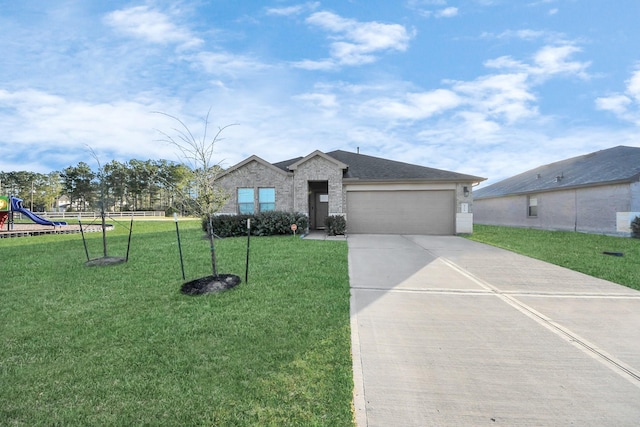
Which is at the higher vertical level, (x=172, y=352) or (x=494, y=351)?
(x=172, y=352)

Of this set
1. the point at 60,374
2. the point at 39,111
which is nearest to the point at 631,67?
the point at 60,374

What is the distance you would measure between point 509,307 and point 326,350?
3285 mm

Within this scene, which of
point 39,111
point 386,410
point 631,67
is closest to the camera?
point 386,410

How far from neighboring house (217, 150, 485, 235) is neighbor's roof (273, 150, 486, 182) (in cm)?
5

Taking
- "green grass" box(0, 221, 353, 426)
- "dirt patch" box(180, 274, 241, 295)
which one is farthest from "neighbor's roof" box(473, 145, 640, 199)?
"dirt patch" box(180, 274, 241, 295)

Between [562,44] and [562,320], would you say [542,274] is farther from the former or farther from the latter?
[562,44]

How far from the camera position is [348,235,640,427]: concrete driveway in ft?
7.22

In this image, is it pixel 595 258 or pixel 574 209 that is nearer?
pixel 595 258

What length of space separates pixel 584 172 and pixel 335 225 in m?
15.6

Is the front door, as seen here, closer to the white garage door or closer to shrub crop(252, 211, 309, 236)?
the white garage door

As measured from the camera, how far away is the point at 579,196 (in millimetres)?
15922

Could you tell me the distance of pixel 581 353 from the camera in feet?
10.1

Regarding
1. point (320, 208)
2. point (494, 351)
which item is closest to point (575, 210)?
point (320, 208)

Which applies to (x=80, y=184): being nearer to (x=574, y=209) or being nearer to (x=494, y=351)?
(x=494, y=351)
